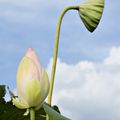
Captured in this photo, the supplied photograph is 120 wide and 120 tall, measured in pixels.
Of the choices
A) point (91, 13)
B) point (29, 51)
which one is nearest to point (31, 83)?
point (29, 51)

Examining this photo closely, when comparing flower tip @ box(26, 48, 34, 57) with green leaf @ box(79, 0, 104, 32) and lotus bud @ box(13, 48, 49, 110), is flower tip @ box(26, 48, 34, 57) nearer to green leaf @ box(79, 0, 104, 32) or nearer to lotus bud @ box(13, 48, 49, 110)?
lotus bud @ box(13, 48, 49, 110)

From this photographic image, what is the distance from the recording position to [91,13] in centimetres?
120

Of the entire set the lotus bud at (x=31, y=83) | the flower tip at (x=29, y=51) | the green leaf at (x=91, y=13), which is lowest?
the lotus bud at (x=31, y=83)

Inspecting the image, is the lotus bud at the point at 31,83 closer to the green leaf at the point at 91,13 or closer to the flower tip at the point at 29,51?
the flower tip at the point at 29,51

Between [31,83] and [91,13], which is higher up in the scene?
[91,13]

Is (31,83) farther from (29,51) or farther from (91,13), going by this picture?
(91,13)

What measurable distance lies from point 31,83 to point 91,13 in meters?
0.43

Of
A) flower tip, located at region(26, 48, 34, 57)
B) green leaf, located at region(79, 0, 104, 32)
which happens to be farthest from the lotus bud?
green leaf, located at region(79, 0, 104, 32)

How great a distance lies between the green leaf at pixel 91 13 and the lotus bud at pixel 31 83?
1.22 feet

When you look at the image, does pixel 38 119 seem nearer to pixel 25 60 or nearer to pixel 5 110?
pixel 5 110

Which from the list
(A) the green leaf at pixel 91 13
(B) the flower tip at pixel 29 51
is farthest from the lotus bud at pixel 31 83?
(A) the green leaf at pixel 91 13

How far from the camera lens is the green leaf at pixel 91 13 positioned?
1178 millimetres

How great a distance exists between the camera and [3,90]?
1.75 meters

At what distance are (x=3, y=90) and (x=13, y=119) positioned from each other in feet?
0.49
